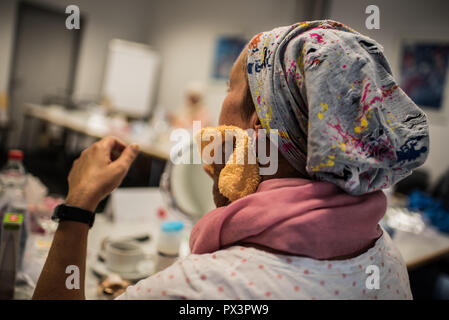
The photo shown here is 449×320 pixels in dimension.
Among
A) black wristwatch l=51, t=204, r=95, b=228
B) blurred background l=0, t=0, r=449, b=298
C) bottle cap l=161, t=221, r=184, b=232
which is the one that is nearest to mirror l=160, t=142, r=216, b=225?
blurred background l=0, t=0, r=449, b=298

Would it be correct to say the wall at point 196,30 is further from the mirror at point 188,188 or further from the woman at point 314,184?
the woman at point 314,184

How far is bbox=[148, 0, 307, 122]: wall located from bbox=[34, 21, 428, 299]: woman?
5030 mm

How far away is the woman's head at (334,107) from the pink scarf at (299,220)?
0.09 ft

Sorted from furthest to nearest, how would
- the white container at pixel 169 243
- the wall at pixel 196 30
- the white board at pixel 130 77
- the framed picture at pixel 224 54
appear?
the white board at pixel 130 77 → the framed picture at pixel 224 54 → the wall at pixel 196 30 → the white container at pixel 169 243

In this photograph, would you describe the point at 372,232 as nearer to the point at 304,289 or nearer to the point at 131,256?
the point at 304,289

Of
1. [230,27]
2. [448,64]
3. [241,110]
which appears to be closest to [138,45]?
[230,27]

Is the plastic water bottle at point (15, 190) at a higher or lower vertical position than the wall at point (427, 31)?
lower

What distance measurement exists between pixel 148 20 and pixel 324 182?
8405 mm

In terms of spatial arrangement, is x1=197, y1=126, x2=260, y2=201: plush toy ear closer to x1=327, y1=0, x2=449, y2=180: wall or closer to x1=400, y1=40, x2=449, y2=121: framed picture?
x1=327, y1=0, x2=449, y2=180: wall

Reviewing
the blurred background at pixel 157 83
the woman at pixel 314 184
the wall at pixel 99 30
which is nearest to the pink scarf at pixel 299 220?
the woman at pixel 314 184

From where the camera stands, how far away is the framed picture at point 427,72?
4105 mm

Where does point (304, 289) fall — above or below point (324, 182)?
below

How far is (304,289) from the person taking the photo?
56cm

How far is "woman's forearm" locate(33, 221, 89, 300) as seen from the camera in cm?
75
